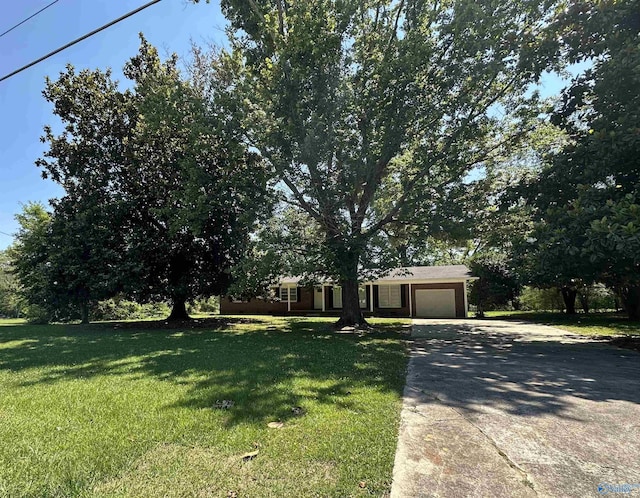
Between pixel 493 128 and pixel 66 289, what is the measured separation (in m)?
18.0

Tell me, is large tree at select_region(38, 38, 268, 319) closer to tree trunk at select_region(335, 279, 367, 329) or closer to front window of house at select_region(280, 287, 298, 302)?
tree trunk at select_region(335, 279, 367, 329)

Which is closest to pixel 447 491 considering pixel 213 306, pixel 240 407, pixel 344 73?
pixel 240 407

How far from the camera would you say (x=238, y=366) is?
650cm

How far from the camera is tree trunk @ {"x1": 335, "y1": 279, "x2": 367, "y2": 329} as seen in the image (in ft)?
46.3

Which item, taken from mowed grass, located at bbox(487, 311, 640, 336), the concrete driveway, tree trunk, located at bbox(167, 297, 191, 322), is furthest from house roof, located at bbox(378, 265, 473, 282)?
the concrete driveway

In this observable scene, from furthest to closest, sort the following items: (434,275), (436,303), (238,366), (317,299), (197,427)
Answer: (317,299), (434,275), (436,303), (238,366), (197,427)

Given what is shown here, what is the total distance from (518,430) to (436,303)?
19.8m

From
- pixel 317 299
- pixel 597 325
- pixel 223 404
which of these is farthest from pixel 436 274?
pixel 223 404

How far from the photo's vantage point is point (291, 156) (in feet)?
39.1

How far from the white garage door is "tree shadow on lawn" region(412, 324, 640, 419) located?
482 inches

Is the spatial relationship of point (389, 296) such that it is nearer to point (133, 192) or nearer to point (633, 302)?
point (633, 302)

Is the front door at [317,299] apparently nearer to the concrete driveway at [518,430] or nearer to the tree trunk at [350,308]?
the tree trunk at [350,308]

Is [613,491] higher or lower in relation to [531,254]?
lower

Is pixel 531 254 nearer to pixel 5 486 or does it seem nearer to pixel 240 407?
pixel 240 407
